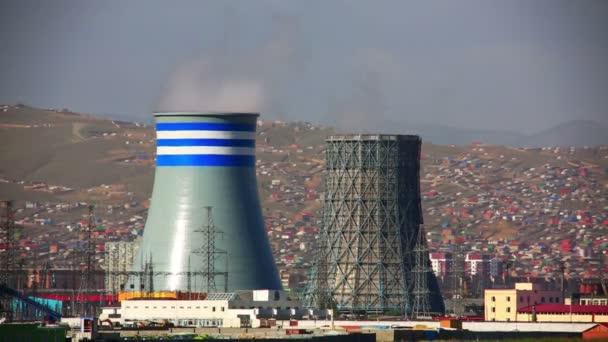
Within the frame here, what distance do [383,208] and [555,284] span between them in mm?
48103

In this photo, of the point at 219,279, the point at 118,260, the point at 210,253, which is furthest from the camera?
the point at 118,260

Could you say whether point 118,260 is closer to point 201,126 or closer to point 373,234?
point 373,234

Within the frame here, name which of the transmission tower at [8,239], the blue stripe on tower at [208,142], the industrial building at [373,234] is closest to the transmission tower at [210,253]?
the blue stripe on tower at [208,142]

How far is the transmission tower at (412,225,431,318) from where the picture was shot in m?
93.1

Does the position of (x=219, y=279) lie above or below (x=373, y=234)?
below

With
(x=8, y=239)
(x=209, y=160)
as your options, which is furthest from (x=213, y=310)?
(x=8, y=239)

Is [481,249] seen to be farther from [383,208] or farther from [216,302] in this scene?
[216,302]

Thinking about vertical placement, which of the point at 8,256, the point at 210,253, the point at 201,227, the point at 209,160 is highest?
the point at 209,160

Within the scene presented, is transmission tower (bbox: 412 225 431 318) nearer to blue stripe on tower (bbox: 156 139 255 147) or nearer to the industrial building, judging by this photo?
the industrial building

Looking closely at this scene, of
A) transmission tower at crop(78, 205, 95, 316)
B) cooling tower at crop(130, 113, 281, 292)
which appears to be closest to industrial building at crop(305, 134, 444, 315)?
transmission tower at crop(78, 205, 95, 316)

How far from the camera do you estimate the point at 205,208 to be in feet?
253

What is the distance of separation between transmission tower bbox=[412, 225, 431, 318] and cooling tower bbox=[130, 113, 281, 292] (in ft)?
52.1

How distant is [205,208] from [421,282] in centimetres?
2051

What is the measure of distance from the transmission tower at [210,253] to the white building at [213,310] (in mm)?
987
